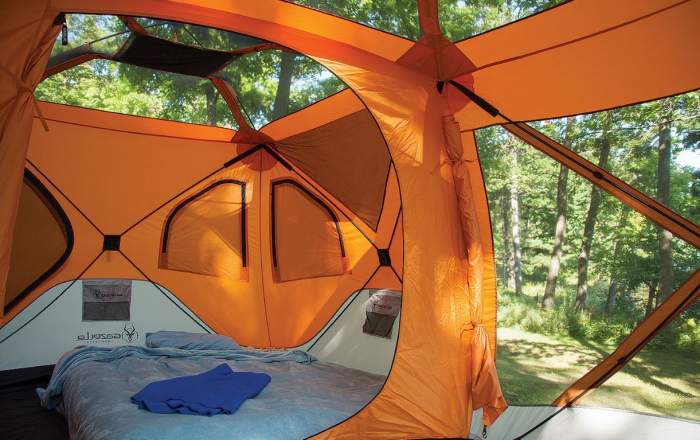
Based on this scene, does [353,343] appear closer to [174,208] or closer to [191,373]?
[191,373]

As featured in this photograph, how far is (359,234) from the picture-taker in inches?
185

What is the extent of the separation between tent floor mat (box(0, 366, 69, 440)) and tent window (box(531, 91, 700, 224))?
369 cm

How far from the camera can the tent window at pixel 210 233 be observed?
16.4 feet

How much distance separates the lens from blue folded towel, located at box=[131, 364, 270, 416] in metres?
2.74

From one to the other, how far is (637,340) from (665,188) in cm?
108

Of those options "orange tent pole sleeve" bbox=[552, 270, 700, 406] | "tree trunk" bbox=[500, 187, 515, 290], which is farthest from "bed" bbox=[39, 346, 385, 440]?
"tree trunk" bbox=[500, 187, 515, 290]

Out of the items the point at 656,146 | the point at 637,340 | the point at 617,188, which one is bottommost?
the point at 637,340

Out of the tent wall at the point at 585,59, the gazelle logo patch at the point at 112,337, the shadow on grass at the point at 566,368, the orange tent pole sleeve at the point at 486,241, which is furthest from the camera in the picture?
the gazelle logo patch at the point at 112,337

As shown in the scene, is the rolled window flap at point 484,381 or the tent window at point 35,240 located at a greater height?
the tent window at point 35,240

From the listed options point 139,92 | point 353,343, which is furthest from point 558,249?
point 139,92

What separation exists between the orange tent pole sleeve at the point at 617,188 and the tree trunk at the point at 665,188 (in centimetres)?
31

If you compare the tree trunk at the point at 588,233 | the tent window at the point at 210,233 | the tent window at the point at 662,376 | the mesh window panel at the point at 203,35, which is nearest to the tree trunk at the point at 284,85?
the mesh window panel at the point at 203,35

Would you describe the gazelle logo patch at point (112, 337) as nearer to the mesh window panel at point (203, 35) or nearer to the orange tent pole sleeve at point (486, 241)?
the mesh window panel at point (203, 35)

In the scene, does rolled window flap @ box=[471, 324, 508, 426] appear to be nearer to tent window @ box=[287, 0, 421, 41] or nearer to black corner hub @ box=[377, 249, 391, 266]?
black corner hub @ box=[377, 249, 391, 266]
